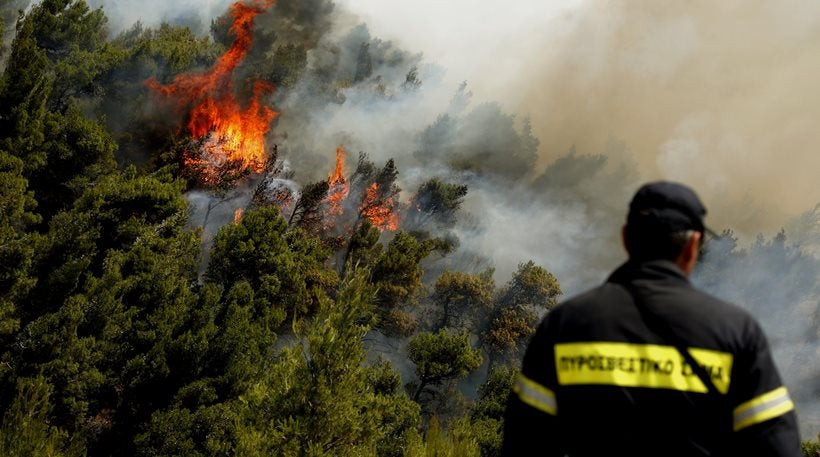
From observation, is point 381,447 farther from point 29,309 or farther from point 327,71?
point 327,71

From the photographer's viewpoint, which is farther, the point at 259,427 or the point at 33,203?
the point at 33,203

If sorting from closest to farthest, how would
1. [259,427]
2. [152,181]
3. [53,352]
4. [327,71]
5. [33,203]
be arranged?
1. [259,427]
2. [53,352]
3. [33,203]
4. [152,181]
5. [327,71]

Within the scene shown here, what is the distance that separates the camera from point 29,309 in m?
24.1

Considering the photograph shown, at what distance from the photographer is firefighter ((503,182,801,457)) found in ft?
6.30

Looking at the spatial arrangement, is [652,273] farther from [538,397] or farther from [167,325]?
[167,325]

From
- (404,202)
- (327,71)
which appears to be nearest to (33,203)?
(404,202)

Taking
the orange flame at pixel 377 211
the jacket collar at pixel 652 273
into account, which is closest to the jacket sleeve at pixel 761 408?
the jacket collar at pixel 652 273

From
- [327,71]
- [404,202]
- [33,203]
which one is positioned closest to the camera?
[33,203]

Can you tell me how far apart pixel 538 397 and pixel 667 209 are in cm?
83

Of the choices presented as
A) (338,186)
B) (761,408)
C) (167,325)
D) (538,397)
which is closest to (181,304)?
(167,325)

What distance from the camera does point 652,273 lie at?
2.09 metres

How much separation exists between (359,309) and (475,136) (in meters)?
69.4

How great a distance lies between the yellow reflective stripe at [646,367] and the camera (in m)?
1.96

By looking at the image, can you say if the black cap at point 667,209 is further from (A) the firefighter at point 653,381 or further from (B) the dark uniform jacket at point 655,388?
(B) the dark uniform jacket at point 655,388
